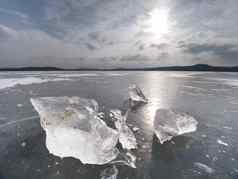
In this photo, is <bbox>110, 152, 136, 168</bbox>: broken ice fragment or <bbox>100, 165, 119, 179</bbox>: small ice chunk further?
<bbox>110, 152, 136, 168</bbox>: broken ice fragment

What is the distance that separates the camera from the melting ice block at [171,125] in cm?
432

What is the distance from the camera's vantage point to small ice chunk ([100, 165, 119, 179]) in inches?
115

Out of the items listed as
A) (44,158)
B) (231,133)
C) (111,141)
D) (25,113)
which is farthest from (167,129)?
(25,113)

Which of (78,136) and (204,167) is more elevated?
(78,136)

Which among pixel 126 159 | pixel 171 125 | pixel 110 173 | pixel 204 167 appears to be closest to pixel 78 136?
pixel 110 173

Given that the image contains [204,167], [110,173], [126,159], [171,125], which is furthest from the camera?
[171,125]

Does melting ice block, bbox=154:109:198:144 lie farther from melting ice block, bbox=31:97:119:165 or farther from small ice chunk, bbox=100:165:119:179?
small ice chunk, bbox=100:165:119:179

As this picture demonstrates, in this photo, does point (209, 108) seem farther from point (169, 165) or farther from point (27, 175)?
point (27, 175)

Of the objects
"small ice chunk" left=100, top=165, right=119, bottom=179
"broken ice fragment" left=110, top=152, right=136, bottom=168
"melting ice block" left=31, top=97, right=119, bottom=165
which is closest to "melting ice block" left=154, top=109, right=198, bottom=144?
"broken ice fragment" left=110, top=152, right=136, bottom=168

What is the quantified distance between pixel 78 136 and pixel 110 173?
1.20 meters

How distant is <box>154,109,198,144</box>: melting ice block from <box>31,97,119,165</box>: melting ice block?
163cm

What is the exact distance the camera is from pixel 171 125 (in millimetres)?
4500

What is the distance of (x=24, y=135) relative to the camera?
4.45m

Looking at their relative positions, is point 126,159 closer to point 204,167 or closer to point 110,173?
point 110,173
